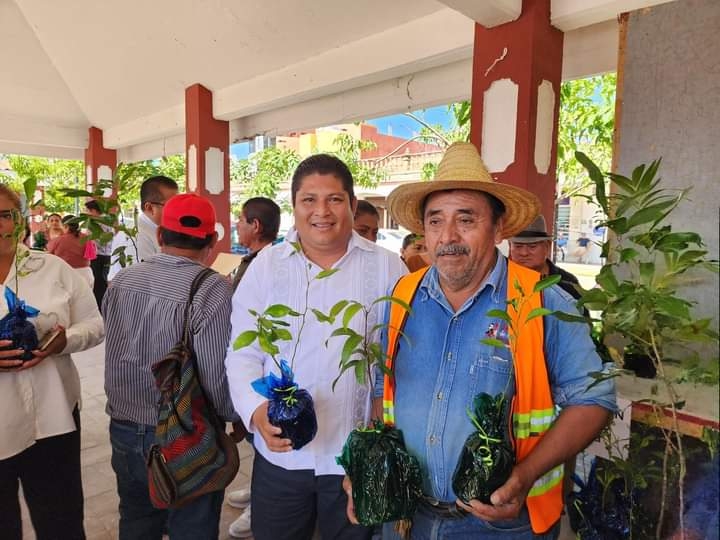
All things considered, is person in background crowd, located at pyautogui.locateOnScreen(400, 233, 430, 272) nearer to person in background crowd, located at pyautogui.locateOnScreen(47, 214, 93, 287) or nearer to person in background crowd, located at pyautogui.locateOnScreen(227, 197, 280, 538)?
person in background crowd, located at pyautogui.locateOnScreen(227, 197, 280, 538)

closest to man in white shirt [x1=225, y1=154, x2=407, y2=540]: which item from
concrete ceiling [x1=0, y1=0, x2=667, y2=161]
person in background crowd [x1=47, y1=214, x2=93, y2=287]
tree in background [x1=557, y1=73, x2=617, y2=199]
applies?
concrete ceiling [x1=0, y1=0, x2=667, y2=161]

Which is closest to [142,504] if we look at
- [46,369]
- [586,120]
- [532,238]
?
[46,369]

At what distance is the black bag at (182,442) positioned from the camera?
137 centimetres

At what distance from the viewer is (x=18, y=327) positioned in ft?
4.76

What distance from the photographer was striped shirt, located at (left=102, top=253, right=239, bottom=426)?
1.47 metres

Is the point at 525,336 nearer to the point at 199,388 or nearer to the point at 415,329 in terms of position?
the point at 415,329

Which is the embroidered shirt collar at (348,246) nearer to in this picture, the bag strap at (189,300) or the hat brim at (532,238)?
the bag strap at (189,300)

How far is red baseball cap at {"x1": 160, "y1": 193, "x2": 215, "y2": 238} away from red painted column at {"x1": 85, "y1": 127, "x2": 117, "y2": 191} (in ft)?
25.3

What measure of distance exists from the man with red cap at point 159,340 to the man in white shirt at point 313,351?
0.12 metres

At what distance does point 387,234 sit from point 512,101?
10191mm

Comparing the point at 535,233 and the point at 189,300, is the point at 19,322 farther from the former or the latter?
the point at 535,233

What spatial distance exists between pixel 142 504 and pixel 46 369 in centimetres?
56

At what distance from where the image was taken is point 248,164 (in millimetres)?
11352

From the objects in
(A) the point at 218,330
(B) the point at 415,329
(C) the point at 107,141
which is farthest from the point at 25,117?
(B) the point at 415,329
